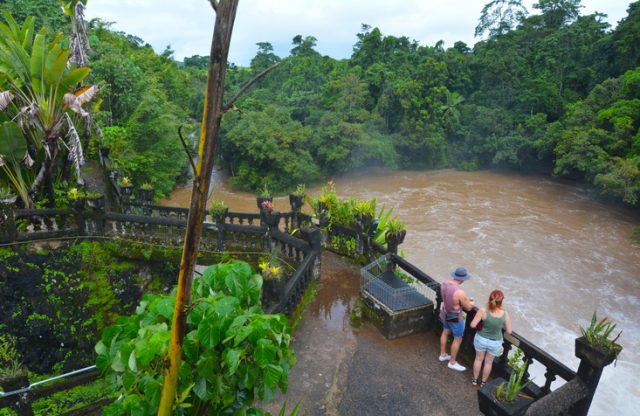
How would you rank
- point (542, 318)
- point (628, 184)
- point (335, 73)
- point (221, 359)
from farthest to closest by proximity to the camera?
1. point (335, 73)
2. point (628, 184)
3. point (542, 318)
4. point (221, 359)

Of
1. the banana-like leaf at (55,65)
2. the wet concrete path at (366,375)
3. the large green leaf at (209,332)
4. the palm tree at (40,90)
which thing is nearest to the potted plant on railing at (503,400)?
the wet concrete path at (366,375)

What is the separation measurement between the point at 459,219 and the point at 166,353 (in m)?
21.8

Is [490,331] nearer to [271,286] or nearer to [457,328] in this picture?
[457,328]

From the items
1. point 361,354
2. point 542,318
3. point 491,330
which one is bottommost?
point 542,318

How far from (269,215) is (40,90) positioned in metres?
5.14

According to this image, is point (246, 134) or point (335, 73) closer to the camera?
point (246, 134)

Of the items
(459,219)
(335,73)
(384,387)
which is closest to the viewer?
(384,387)

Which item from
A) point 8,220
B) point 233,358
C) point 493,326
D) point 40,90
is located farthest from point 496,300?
point 40,90

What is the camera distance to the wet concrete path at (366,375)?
4723 mm

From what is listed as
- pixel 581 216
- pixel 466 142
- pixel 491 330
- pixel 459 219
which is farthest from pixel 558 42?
pixel 491 330

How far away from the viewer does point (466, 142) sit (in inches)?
1292

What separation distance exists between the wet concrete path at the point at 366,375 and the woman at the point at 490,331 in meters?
0.38

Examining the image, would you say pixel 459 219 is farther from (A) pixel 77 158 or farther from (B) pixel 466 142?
(A) pixel 77 158

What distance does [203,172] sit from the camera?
5.28 feet
